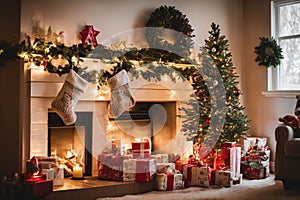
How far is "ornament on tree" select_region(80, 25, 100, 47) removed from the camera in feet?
15.3

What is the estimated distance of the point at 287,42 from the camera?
5.87 meters

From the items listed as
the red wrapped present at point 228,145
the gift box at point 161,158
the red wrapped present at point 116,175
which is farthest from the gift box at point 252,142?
the red wrapped present at point 116,175

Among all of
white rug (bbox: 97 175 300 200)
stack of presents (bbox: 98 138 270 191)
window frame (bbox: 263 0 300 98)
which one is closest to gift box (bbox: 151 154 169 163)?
stack of presents (bbox: 98 138 270 191)

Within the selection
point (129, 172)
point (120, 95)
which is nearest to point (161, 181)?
point (129, 172)

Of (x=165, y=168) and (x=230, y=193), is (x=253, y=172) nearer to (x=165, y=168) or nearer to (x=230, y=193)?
(x=230, y=193)

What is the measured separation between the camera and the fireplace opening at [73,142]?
4652 mm

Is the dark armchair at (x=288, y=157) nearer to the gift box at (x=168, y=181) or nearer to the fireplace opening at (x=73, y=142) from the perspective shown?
the gift box at (x=168, y=181)

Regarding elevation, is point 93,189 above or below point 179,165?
below

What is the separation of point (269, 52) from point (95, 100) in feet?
7.96

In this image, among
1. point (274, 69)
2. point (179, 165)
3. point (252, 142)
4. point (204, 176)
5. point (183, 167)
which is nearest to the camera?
point (204, 176)

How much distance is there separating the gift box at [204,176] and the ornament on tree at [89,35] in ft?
5.45

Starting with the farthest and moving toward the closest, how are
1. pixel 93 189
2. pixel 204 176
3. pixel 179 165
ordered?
pixel 179 165 < pixel 204 176 < pixel 93 189

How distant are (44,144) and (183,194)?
1382mm

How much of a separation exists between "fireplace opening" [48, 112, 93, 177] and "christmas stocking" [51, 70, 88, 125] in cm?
32
